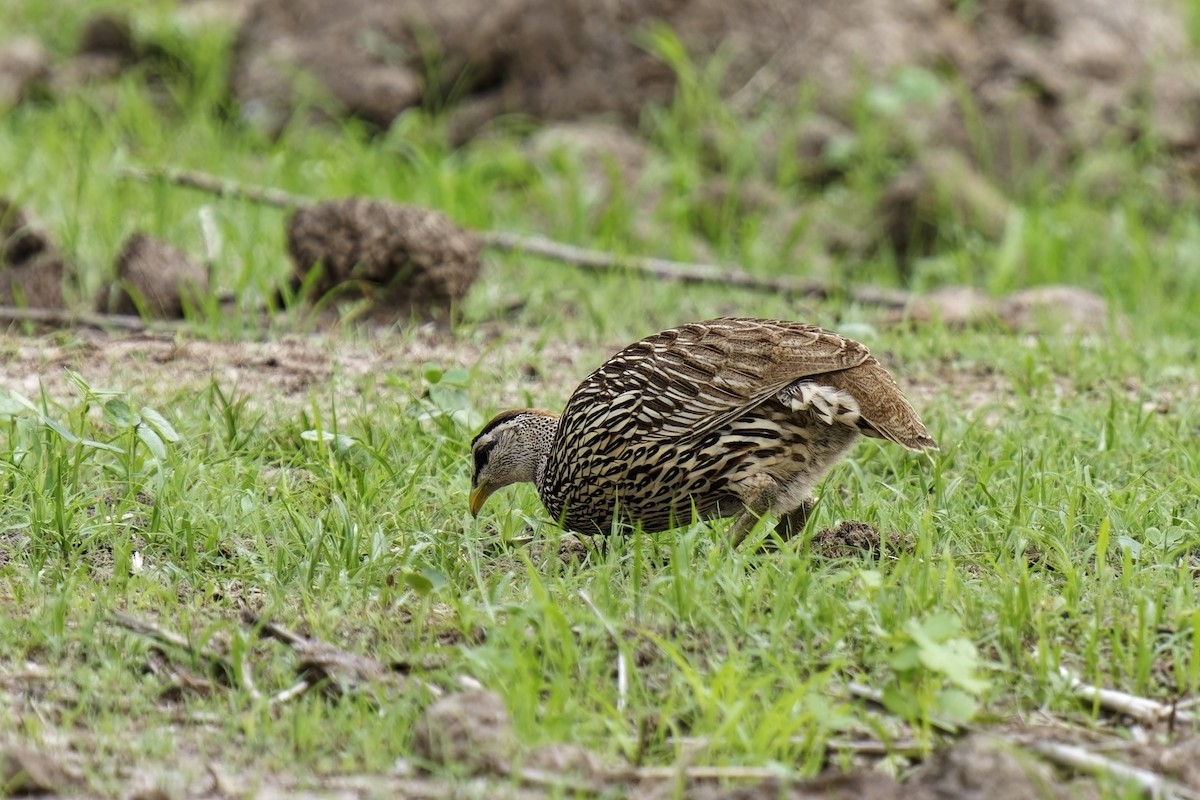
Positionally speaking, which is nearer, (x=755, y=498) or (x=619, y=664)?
(x=619, y=664)

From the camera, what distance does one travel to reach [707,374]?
5055mm

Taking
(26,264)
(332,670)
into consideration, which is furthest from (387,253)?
(332,670)

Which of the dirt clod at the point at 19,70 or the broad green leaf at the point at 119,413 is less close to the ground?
the dirt clod at the point at 19,70

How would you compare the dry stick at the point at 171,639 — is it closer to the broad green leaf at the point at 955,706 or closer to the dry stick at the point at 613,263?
the broad green leaf at the point at 955,706

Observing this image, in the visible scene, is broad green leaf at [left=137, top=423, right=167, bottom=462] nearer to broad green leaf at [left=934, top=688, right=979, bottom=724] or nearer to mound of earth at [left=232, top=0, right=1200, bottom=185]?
broad green leaf at [left=934, top=688, right=979, bottom=724]

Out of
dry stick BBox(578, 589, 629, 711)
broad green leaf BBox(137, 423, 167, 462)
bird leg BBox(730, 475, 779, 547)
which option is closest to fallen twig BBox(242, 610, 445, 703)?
dry stick BBox(578, 589, 629, 711)

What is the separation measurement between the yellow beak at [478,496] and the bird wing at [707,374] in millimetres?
420

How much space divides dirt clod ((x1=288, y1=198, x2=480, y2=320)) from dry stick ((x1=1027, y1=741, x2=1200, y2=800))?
451 cm

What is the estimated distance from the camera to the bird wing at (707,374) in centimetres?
496

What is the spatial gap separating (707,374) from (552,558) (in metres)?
0.73

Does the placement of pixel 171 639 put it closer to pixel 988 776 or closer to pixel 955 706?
pixel 955 706

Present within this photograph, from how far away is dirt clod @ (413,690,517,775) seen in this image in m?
3.58

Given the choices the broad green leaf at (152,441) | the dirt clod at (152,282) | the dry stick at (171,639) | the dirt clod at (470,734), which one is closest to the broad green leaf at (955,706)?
the dirt clod at (470,734)

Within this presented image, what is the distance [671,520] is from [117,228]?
4.31 m
